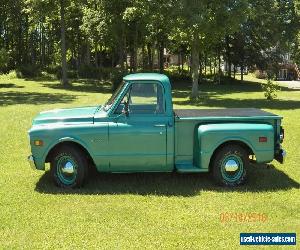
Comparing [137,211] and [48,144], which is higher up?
[48,144]

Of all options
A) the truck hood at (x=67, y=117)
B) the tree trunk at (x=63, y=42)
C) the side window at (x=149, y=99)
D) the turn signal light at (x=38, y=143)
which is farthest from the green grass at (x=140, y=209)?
the tree trunk at (x=63, y=42)

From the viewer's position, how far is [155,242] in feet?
20.2

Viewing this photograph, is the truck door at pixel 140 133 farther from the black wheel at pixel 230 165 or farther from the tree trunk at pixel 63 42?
the tree trunk at pixel 63 42

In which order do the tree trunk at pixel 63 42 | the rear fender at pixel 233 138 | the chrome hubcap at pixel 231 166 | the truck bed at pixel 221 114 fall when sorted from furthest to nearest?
the tree trunk at pixel 63 42 < the truck bed at pixel 221 114 < the chrome hubcap at pixel 231 166 < the rear fender at pixel 233 138

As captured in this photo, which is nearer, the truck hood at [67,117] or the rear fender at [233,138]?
the rear fender at [233,138]

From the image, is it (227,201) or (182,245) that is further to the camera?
(227,201)

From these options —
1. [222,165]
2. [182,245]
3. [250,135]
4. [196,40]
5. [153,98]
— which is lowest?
[182,245]

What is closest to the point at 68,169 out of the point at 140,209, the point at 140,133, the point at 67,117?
the point at 67,117

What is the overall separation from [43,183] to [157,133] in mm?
2439

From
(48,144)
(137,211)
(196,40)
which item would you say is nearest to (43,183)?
(48,144)

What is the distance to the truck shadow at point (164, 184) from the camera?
831 centimetres

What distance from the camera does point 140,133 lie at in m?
8.23

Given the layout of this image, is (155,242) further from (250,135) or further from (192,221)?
(250,135)

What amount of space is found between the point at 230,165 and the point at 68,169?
2.94 m
